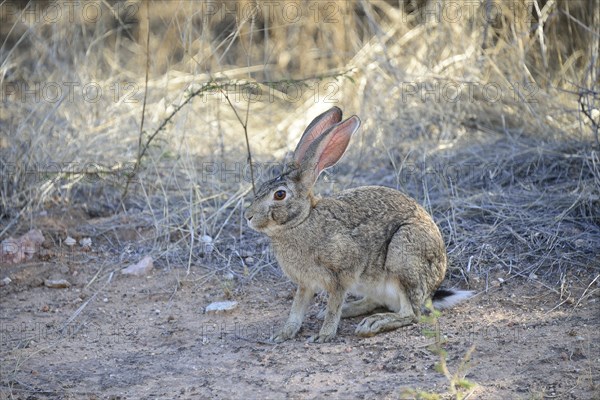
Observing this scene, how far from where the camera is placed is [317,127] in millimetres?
4852

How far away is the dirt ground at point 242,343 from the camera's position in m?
4.04

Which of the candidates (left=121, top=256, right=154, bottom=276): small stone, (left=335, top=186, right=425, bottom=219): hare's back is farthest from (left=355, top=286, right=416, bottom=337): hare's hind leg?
(left=121, top=256, right=154, bottom=276): small stone

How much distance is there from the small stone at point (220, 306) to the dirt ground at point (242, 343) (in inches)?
A: 1.3

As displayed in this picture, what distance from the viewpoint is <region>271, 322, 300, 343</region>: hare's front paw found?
15.3 feet

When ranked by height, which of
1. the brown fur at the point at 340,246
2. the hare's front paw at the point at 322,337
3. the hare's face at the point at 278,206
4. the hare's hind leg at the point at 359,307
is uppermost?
the hare's face at the point at 278,206

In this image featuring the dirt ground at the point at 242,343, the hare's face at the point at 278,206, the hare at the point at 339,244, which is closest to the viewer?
the dirt ground at the point at 242,343

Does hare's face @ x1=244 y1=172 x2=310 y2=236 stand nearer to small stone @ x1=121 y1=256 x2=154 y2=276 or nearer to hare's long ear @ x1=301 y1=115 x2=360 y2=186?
hare's long ear @ x1=301 y1=115 x2=360 y2=186

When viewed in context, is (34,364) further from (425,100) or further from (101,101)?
(425,100)

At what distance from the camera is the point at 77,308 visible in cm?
521

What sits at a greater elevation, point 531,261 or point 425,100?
point 425,100

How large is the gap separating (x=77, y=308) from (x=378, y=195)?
208 centimetres

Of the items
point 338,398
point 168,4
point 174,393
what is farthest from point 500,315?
point 168,4

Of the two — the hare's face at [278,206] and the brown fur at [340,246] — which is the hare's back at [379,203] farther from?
the hare's face at [278,206]

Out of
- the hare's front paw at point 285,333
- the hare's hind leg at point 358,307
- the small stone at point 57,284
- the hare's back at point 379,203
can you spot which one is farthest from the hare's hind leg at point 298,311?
the small stone at point 57,284
